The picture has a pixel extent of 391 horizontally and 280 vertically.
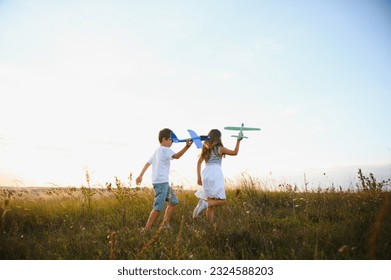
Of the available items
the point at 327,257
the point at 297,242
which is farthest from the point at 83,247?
the point at 327,257

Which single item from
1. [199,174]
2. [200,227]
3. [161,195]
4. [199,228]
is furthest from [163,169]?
[199,228]

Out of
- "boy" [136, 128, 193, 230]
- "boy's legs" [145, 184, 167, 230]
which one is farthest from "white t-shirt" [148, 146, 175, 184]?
"boy's legs" [145, 184, 167, 230]

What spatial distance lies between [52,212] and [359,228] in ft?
19.4

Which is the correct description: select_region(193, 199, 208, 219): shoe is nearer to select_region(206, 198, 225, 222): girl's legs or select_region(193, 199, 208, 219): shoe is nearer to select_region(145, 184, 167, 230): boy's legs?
select_region(206, 198, 225, 222): girl's legs

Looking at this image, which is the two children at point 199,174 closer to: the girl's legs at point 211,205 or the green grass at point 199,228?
the girl's legs at point 211,205

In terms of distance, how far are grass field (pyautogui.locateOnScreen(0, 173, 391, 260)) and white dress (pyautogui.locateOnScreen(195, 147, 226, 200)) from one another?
1.42ft

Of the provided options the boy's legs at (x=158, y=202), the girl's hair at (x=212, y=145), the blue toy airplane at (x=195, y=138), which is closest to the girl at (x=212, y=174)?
the girl's hair at (x=212, y=145)

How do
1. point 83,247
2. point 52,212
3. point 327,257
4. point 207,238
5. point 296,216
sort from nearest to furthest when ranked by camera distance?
point 327,257
point 207,238
point 83,247
point 296,216
point 52,212

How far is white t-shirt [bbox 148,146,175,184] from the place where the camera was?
5.03m

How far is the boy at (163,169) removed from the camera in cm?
495

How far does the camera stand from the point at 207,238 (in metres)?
3.61

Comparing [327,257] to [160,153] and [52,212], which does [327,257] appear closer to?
[160,153]

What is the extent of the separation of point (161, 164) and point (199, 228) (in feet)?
4.47
